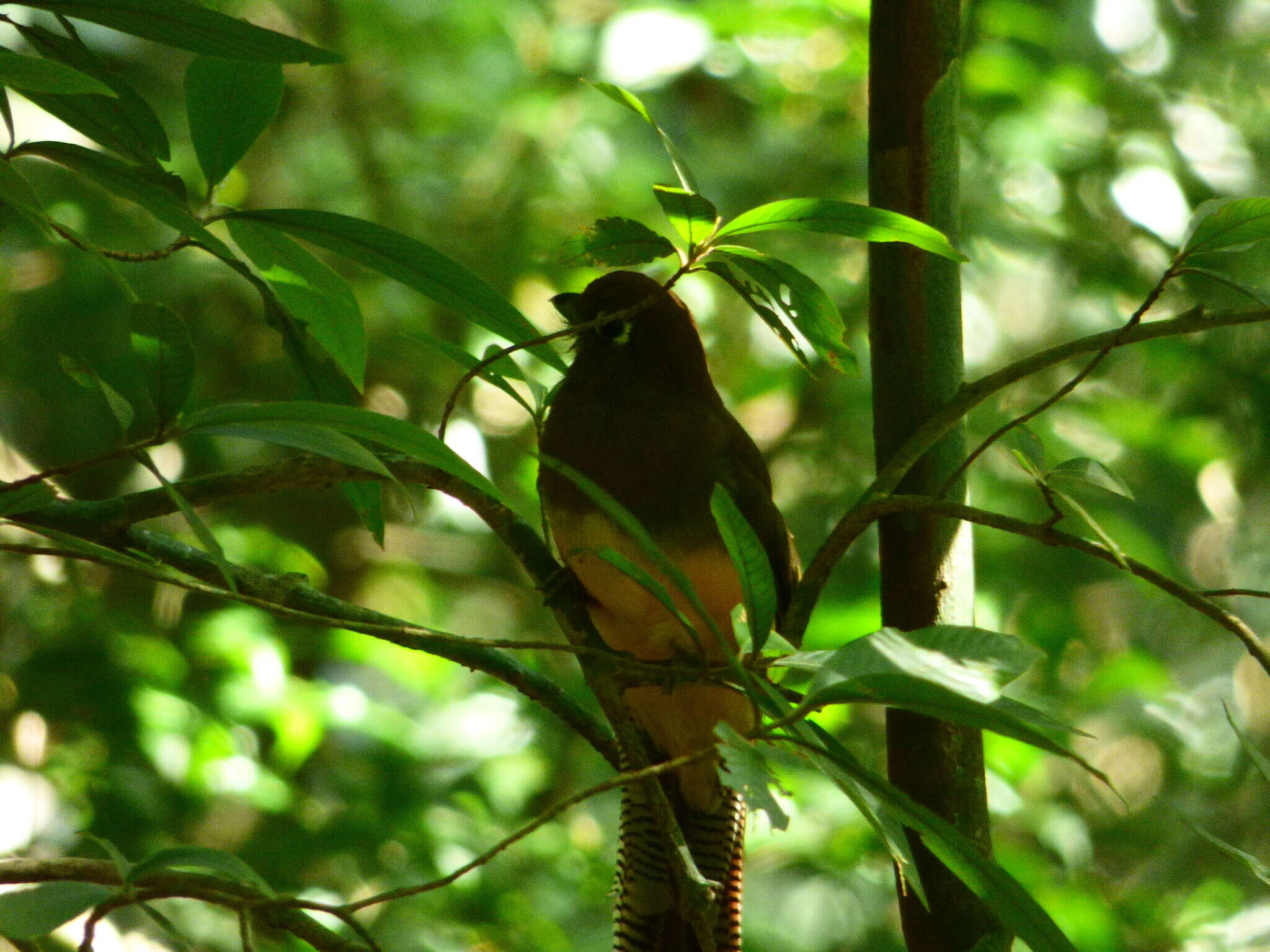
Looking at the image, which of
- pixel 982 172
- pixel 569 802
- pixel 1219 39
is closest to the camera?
pixel 569 802

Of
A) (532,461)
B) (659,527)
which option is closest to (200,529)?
(659,527)

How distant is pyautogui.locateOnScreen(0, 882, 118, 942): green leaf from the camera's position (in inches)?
46.9

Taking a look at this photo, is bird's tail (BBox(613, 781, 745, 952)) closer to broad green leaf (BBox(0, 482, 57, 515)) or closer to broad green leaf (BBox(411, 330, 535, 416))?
broad green leaf (BBox(411, 330, 535, 416))

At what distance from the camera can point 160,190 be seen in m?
1.33

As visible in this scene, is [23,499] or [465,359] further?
[465,359]

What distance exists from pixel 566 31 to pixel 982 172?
207 cm

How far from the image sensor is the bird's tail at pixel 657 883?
8.29 feet

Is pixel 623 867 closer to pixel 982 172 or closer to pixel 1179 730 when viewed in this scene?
pixel 1179 730

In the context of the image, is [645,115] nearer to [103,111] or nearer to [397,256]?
[397,256]

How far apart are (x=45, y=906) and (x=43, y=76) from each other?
72cm

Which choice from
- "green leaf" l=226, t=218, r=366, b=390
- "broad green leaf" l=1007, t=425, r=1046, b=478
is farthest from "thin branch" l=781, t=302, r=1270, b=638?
"green leaf" l=226, t=218, r=366, b=390

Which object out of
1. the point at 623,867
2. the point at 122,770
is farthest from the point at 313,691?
the point at 623,867

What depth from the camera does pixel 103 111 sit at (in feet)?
5.15

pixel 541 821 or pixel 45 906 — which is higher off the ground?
pixel 541 821
